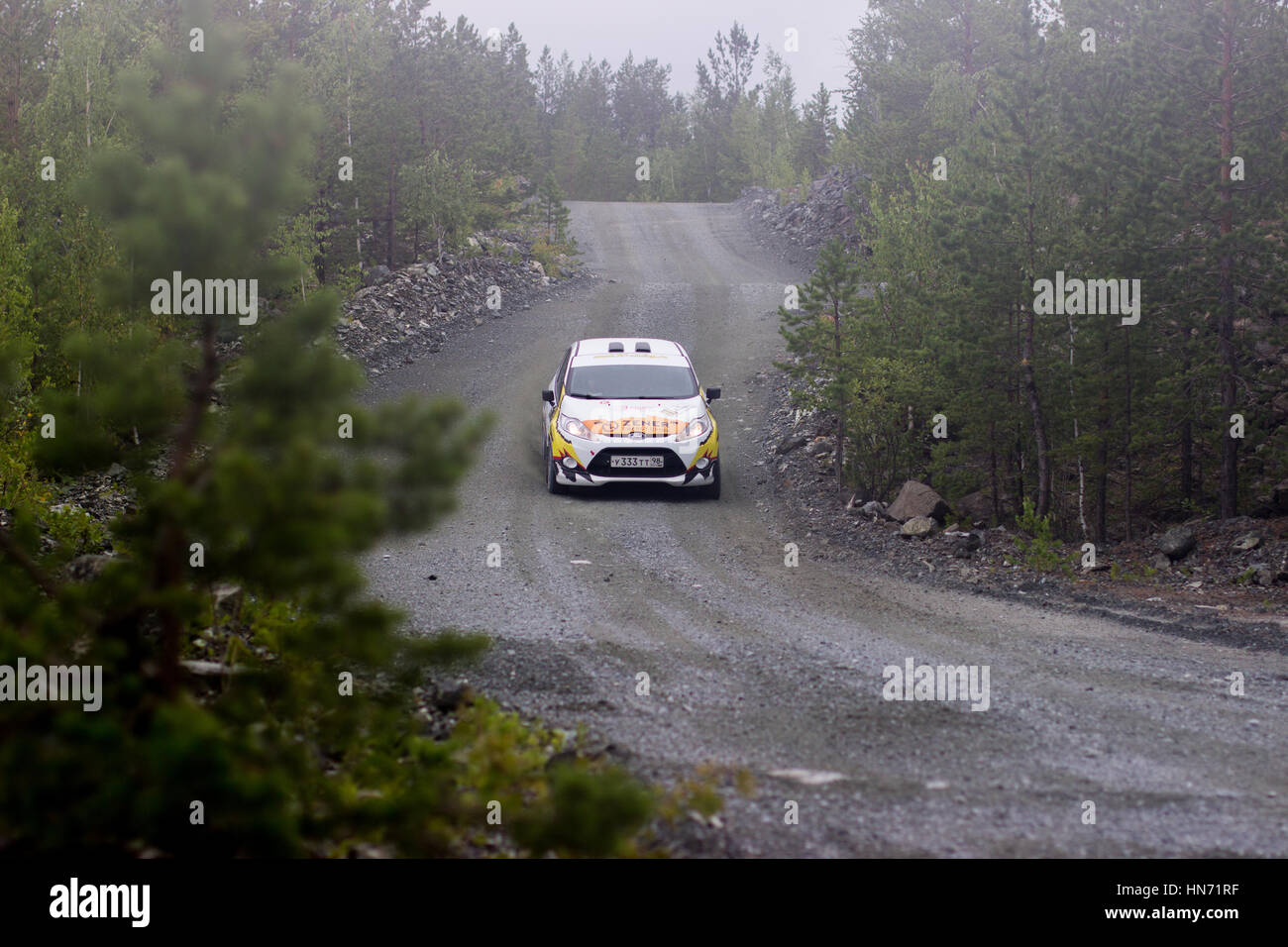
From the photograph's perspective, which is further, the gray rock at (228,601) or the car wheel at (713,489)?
the car wheel at (713,489)

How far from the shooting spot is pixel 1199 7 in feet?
42.7

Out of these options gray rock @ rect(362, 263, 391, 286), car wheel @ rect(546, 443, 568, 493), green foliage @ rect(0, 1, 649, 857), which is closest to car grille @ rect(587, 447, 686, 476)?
car wheel @ rect(546, 443, 568, 493)

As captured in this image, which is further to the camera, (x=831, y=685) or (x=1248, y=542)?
(x=1248, y=542)

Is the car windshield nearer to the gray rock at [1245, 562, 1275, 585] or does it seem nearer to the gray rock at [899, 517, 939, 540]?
the gray rock at [899, 517, 939, 540]

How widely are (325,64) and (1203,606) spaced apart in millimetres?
26122

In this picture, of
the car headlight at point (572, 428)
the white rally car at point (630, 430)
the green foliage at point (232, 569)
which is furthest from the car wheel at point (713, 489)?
the green foliage at point (232, 569)

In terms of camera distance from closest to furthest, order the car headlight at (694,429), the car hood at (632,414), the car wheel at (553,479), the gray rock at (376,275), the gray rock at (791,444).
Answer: the car hood at (632,414), the car headlight at (694,429), the car wheel at (553,479), the gray rock at (791,444), the gray rock at (376,275)

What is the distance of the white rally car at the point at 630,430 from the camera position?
44.7 ft

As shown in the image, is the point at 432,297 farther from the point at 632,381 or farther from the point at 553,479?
the point at 553,479

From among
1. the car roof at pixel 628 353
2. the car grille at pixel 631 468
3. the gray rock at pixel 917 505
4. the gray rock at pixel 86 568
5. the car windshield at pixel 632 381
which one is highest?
the car roof at pixel 628 353

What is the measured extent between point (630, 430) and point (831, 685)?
726 cm

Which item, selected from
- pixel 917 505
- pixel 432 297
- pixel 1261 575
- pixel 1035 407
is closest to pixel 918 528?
pixel 917 505

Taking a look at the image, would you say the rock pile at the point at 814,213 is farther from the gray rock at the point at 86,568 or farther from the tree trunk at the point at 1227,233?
the gray rock at the point at 86,568

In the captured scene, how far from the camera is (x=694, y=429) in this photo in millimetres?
13875
